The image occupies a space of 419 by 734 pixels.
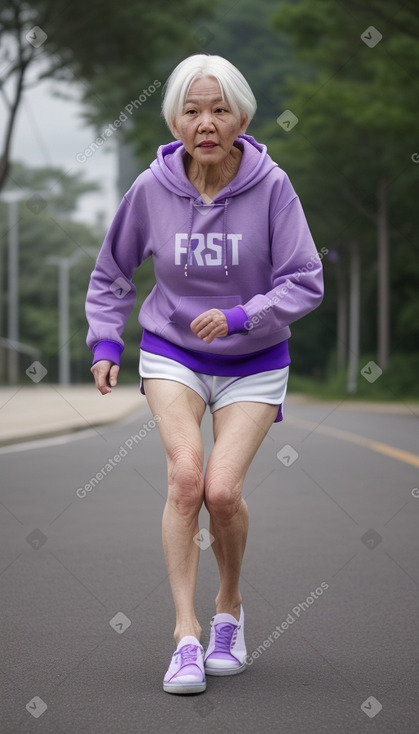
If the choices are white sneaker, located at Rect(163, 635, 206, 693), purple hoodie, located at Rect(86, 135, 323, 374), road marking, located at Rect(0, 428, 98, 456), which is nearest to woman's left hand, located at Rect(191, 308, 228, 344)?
purple hoodie, located at Rect(86, 135, 323, 374)

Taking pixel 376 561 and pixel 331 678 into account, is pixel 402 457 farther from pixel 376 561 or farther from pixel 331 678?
pixel 331 678

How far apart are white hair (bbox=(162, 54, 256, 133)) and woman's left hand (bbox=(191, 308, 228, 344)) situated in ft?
2.12

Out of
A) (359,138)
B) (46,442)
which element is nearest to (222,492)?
(46,442)

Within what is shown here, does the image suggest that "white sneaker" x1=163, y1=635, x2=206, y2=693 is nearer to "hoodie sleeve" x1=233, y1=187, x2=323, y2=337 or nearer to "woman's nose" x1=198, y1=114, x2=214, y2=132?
"hoodie sleeve" x1=233, y1=187, x2=323, y2=337

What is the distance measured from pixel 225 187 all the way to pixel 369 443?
1093 centimetres

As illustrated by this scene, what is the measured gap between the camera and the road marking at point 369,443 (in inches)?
470

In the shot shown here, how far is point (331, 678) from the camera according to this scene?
12.5 ft

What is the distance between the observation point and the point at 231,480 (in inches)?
144

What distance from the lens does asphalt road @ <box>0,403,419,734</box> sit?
3.43 m

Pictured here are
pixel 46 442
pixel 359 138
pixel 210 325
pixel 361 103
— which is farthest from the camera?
pixel 359 138

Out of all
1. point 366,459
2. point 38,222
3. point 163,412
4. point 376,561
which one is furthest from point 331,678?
point 38,222

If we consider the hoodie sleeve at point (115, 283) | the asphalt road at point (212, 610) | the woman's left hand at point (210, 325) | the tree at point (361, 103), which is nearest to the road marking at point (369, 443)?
the asphalt road at point (212, 610)

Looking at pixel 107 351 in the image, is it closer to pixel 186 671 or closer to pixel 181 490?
pixel 181 490

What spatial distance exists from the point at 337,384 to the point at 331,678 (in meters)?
42.4
